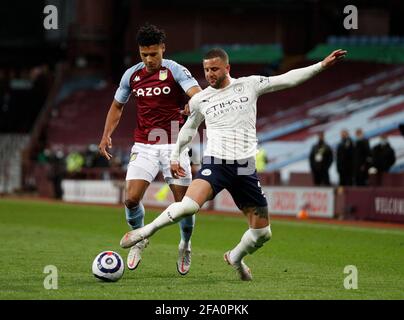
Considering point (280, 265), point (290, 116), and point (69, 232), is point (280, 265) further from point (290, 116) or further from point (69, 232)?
point (290, 116)

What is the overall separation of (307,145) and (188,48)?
47.5ft

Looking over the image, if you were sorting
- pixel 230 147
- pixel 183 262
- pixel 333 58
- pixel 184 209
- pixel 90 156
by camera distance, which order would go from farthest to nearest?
pixel 90 156, pixel 183 262, pixel 230 147, pixel 184 209, pixel 333 58

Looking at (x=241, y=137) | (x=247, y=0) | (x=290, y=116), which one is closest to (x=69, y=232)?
(x=241, y=137)

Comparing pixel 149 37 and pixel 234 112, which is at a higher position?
pixel 149 37

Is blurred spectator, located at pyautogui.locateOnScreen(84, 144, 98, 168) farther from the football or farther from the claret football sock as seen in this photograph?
the football

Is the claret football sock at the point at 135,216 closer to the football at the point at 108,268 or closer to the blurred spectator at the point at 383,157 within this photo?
the football at the point at 108,268

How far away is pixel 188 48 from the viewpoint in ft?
151

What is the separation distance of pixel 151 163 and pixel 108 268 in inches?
64.0

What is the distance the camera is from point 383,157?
23500 mm

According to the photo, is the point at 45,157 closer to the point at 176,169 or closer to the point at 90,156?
the point at 90,156

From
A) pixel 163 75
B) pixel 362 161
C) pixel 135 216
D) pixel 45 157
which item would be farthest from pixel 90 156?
pixel 163 75

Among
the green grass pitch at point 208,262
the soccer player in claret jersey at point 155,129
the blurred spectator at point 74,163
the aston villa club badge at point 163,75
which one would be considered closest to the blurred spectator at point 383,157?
the green grass pitch at point 208,262

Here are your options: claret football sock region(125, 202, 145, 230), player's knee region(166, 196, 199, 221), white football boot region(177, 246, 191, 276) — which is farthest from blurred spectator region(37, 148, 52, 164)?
player's knee region(166, 196, 199, 221)

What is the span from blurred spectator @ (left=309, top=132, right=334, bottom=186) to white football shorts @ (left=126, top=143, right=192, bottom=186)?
13.9m
